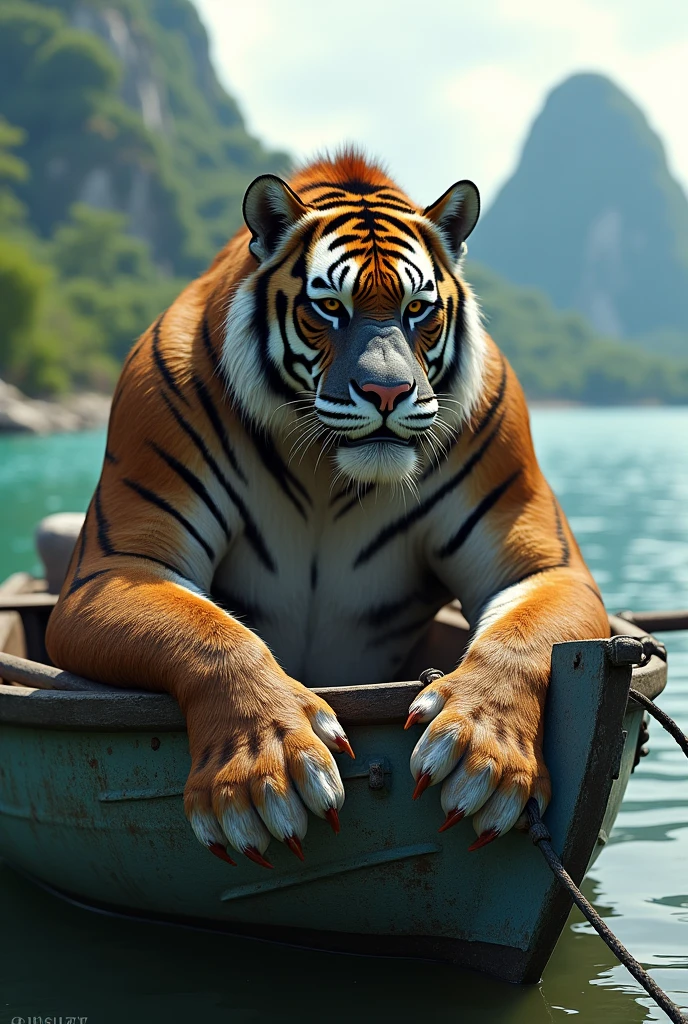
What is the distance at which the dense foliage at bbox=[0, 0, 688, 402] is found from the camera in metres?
61.4

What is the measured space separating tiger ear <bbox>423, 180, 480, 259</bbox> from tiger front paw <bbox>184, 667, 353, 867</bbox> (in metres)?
1.38

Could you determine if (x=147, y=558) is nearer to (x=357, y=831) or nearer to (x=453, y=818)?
(x=357, y=831)

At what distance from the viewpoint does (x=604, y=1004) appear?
9.89 ft

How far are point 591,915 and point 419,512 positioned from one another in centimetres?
126

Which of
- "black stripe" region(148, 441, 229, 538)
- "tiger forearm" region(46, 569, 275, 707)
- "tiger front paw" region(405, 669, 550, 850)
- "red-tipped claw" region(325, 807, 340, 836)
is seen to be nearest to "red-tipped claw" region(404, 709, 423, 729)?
"tiger front paw" region(405, 669, 550, 850)

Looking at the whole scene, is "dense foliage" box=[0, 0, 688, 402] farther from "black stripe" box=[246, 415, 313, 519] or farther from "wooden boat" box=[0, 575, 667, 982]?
"wooden boat" box=[0, 575, 667, 982]

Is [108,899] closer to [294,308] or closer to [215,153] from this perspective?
[294,308]

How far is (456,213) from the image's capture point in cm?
338

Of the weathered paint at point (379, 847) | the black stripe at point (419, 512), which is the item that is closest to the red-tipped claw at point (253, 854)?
the weathered paint at point (379, 847)

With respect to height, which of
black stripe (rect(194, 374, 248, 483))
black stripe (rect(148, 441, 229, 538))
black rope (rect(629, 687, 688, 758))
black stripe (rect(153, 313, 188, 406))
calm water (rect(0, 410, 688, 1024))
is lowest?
calm water (rect(0, 410, 688, 1024))

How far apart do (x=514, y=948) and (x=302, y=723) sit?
2.46 feet

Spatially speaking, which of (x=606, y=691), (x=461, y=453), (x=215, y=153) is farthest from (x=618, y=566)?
(x=215, y=153)

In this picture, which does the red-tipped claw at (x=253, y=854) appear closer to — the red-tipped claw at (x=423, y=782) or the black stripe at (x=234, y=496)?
the red-tipped claw at (x=423, y=782)

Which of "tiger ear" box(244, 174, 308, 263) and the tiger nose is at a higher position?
"tiger ear" box(244, 174, 308, 263)
